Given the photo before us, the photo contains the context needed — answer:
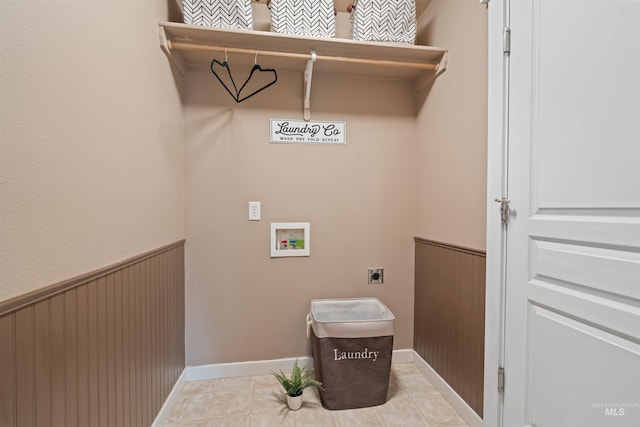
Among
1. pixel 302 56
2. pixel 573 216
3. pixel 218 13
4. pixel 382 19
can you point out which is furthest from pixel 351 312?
pixel 218 13

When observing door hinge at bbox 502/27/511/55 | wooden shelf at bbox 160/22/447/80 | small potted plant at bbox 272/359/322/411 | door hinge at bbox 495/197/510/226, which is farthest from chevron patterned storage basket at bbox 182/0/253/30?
small potted plant at bbox 272/359/322/411

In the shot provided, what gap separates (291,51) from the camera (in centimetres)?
176

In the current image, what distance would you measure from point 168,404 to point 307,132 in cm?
187

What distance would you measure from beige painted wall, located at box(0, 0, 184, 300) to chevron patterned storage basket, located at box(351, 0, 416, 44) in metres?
1.14

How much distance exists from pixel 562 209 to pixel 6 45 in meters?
1.64

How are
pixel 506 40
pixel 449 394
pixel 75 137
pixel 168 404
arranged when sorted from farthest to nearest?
pixel 449 394 → pixel 168 404 → pixel 506 40 → pixel 75 137

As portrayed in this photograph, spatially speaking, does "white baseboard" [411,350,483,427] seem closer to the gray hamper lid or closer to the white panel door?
the white panel door

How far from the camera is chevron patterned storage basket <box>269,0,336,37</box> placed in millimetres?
1662

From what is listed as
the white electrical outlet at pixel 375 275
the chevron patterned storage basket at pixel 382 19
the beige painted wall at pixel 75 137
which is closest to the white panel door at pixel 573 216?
the chevron patterned storage basket at pixel 382 19

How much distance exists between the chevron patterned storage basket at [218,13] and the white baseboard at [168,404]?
2.14 m

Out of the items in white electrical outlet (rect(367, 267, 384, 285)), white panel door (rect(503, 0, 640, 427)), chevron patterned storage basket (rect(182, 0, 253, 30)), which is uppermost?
chevron patterned storage basket (rect(182, 0, 253, 30))

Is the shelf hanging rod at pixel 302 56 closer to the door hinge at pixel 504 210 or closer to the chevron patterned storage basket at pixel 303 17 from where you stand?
the chevron patterned storage basket at pixel 303 17

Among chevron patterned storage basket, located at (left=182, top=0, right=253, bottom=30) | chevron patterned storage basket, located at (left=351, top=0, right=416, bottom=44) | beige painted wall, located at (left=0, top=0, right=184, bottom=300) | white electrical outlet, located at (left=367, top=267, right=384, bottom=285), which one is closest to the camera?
beige painted wall, located at (left=0, top=0, right=184, bottom=300)

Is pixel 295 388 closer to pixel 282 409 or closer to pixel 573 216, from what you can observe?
pixel 282 409
